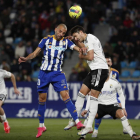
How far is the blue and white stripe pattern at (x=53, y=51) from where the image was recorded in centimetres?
898

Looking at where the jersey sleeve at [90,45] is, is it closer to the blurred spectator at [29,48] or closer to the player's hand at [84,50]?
the player's hand at [84,50]

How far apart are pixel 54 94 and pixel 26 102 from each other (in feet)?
3.69

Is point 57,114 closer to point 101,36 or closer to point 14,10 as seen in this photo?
point 101,36

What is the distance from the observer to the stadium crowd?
1756cm

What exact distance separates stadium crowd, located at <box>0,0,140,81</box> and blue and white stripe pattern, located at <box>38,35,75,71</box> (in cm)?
751

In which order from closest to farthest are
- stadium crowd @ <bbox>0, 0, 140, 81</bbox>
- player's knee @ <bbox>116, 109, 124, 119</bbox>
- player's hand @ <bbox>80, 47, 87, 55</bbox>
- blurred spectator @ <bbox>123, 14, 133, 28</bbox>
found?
player's hand @ <bbox>80, 47, 87, 55</bbox>
player's knee @ <bbox>116, 109, 124, 119</bbox>
stadium crowd @ <bbox>0, 0, 140, 81</bbox>
blurred spectator @ <bbox>123, 14, 133, 28</bbox>

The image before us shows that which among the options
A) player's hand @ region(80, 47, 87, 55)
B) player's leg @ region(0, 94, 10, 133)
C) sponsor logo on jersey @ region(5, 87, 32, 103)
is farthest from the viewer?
sponsor logo on jersey @ region(5, 87, 32, 103)

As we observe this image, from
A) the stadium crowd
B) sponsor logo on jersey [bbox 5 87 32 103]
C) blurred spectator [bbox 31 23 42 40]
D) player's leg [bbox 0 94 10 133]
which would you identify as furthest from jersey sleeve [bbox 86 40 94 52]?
blurred spectator [bbox 31 23 42 40]

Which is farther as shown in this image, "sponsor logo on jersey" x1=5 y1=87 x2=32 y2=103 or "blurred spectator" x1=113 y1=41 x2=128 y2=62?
"blurred spectator" x1=113 y1=41 x2=128 y2=62

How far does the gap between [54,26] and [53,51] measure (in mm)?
10580

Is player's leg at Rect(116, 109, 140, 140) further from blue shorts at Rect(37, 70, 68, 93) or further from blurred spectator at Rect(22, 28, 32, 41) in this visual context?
blurred spectator at Rect(22, 28, 32, 41)

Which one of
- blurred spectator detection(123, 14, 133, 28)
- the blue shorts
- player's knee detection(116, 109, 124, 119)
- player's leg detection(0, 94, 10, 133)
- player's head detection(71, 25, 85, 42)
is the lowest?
player's leg detection(0, 94, 10, 133)

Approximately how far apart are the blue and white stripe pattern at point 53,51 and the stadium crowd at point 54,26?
7.51 meters

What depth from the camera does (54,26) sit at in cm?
1941
